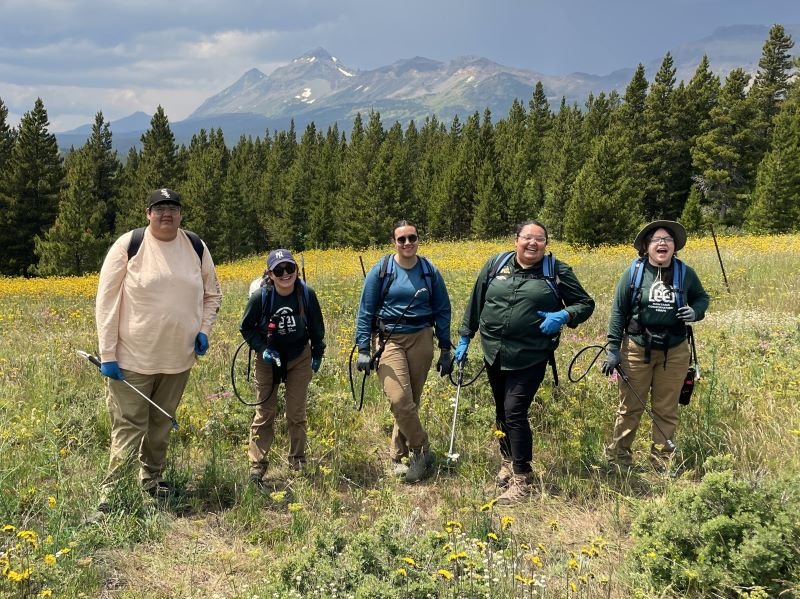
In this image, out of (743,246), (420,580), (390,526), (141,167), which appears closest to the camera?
(420,580)

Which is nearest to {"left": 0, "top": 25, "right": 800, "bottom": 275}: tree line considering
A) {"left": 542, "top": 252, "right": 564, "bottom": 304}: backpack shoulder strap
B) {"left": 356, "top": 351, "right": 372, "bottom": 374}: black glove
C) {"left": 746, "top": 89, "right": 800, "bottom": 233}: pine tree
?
{"left": 746, "top": 89, "right": 800, "bottom": 233}: pine tree

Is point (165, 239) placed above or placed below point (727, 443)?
above

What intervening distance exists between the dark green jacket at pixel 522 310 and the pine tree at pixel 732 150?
36734mm

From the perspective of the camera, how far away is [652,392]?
4.31 m

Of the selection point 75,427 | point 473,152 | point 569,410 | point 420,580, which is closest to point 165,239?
point 75,427

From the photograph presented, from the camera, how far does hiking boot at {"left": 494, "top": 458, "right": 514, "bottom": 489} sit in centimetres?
403

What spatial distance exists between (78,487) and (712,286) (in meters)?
12.0

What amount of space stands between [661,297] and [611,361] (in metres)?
0.64

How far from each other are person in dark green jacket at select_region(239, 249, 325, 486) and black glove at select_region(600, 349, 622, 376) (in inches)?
92.0

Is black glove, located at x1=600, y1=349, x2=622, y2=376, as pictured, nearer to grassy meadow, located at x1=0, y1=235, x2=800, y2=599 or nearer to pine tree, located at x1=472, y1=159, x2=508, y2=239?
grassy meadow, located at x1=0, y1=235, x2=800, y2=599

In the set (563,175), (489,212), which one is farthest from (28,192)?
(563,175)

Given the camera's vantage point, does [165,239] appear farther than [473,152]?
No

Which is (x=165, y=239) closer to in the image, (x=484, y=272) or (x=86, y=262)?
(x=484, y=272)

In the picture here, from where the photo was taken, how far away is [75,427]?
467cm
